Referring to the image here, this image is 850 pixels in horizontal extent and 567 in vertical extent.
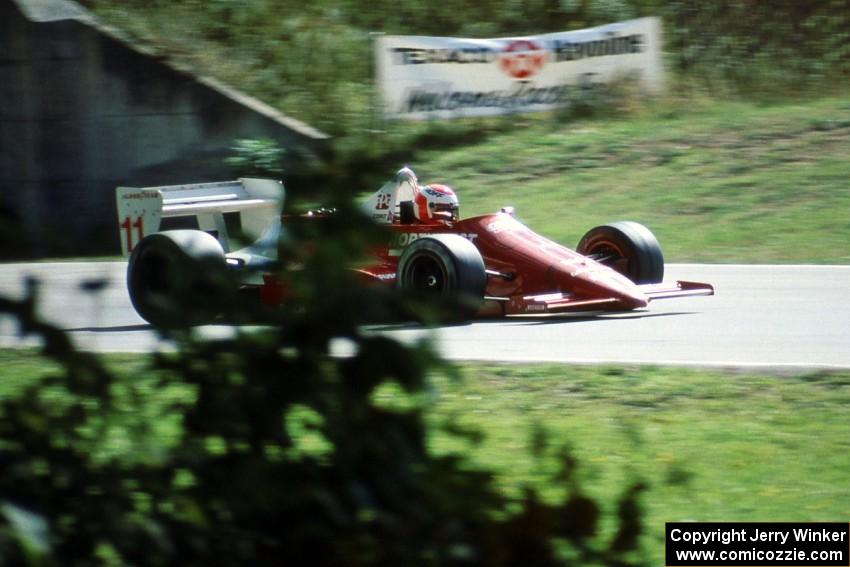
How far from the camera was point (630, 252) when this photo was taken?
9.98m

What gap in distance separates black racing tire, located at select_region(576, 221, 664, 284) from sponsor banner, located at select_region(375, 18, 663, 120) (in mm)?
7927

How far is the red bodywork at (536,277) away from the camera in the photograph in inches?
361

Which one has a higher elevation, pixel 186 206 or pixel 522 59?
pixel 522 59

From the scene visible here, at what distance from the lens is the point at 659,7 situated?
22156mm

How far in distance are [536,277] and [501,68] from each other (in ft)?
30.2

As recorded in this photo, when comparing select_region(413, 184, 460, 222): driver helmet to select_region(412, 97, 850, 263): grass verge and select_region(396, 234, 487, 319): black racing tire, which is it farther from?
select_region(412, 97, 850, 263): grass verge

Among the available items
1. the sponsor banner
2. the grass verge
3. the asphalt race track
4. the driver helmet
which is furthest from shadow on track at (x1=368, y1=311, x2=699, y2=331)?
the sponsor banner

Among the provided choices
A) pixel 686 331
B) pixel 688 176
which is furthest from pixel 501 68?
pixel 686 331

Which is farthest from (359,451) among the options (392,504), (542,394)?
(542,394)

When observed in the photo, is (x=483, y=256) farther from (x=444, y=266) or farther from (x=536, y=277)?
(x=444, y=266)

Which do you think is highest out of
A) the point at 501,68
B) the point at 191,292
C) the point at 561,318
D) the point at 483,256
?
the point at 501,68

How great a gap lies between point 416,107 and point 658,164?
11.1 ft

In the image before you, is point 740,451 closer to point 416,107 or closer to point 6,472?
point 6,472

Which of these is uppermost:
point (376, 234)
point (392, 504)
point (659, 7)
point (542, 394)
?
point (659, 7)
